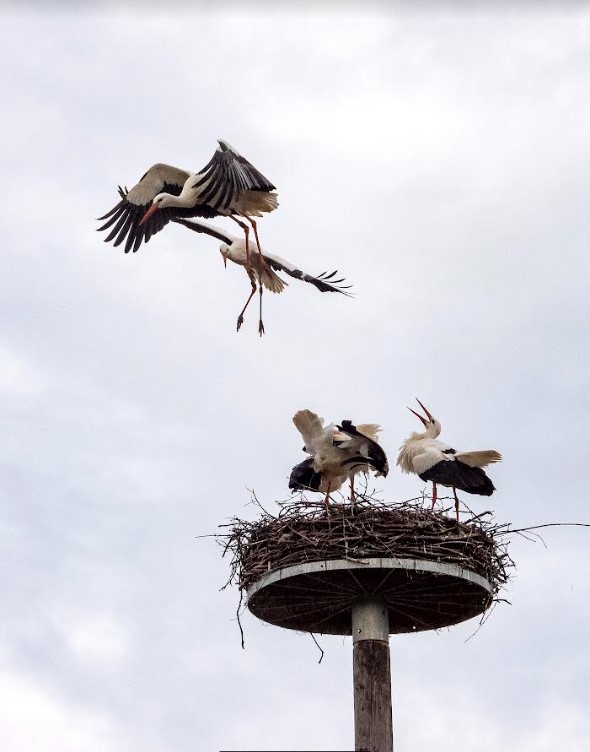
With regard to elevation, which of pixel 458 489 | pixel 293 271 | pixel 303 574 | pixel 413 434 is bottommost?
pixel 303 574

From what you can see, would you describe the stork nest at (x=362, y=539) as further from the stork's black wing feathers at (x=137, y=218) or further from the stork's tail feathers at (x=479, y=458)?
the stork's black wing feathers at (x=137, y=218)

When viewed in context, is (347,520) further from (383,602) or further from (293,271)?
(293,271)

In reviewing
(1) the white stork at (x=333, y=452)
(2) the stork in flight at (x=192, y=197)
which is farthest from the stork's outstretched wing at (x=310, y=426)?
(2) the stork in flight at (x=192, y=197)

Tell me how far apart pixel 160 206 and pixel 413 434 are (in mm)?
3914

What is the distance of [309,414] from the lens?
12.8 meters

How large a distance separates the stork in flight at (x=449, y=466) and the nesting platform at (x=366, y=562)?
80cm

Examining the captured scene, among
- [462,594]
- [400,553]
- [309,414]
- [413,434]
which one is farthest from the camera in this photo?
[413,434]

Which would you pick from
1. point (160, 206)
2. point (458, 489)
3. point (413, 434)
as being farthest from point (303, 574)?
point (160, 206)

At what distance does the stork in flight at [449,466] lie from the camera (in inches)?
504

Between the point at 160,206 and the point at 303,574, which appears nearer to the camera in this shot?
the point at 303,574

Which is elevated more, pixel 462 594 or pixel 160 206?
pixel 160 206

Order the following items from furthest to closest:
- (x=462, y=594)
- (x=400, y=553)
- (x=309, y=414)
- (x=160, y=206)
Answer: (x=160, y=206) → (x=309, y=414) → (x=462, y=594) → (x=400, y=553)

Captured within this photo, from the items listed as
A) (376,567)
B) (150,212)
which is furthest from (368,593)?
(150,212)

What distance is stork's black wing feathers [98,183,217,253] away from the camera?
51.5ft
